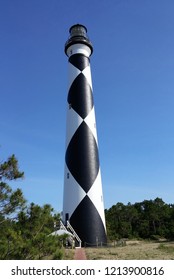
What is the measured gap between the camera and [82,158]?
1523 cm

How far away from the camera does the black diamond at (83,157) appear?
48.7 feet

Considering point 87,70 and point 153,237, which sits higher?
point 87,70

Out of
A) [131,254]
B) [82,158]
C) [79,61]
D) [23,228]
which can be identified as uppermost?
[79,61]

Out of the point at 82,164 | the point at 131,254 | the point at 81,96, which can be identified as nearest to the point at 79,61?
the point at 81,96

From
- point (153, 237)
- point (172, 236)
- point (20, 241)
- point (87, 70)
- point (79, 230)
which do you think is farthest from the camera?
point (153, 237)

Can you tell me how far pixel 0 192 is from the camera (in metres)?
5.45

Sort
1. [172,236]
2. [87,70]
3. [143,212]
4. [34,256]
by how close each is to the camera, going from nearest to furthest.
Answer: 1. [34,256]
2. [87,70]
3. [172,236]
4. [143,212]

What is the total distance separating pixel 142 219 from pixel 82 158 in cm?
2099

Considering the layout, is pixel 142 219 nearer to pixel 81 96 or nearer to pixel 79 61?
A: pixel 81 96

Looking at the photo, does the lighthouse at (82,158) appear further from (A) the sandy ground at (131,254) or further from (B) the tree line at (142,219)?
(B) the tree line at (142,219)

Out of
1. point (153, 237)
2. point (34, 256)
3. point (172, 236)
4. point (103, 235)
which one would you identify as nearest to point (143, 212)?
point (153, 237)

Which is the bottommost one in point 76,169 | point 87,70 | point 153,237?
point 153,237
